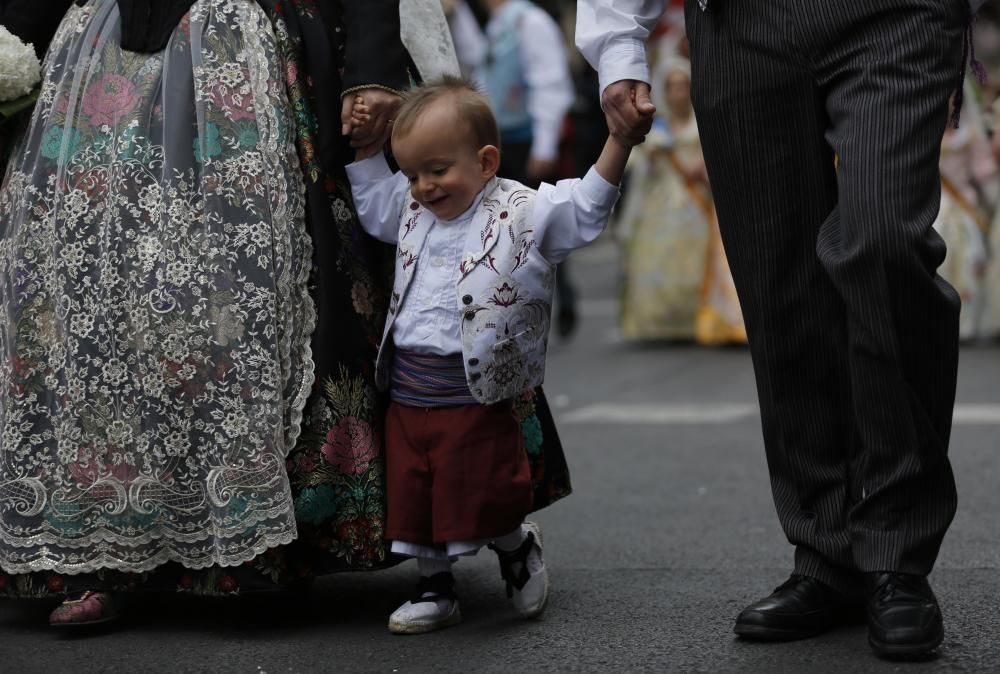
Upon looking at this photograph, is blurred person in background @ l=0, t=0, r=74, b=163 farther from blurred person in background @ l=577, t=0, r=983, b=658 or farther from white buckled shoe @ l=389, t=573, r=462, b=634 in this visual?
white buckled shoe @ l=389, t=573, r=462, b=634

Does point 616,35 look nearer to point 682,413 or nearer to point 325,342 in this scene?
point 325,342

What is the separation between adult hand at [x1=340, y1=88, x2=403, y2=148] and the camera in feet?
A: 10.5

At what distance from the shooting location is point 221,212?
3.15 meters

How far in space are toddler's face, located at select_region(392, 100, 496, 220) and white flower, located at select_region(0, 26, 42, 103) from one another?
2.47ft

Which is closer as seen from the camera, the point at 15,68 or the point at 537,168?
the point at 15,68

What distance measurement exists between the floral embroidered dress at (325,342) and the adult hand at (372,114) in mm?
19

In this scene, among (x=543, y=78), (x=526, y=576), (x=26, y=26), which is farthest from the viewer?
(x=543, y=78)

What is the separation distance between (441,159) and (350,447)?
0.59m

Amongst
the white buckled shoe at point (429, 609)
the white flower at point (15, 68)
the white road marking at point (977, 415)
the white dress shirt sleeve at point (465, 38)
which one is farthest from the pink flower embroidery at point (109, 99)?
the white dress shirt sleeve at point (465, 38)

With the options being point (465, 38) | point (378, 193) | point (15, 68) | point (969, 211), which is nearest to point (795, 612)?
point (378, 193)

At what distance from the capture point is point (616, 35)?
313cm

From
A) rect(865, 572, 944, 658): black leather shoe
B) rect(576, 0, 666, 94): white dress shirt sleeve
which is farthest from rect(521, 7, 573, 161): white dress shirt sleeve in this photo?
rect(865, 572, 944, 658): black leather shoe

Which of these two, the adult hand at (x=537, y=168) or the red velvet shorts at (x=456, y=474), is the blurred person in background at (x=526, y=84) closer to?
the adult hand at (x=537, y=168)

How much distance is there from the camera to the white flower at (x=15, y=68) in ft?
10.6
